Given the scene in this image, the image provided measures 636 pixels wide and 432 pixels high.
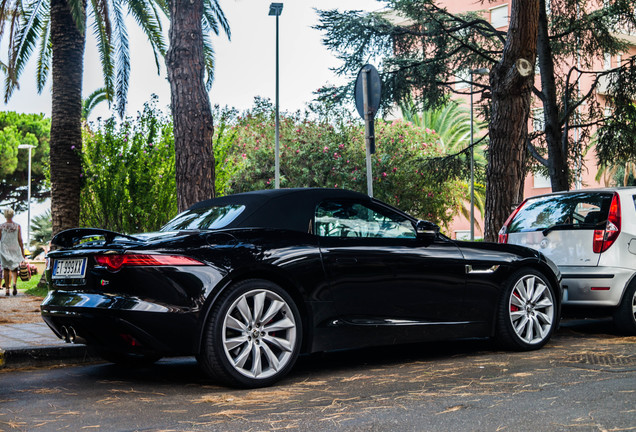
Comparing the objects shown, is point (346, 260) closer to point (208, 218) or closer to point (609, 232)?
point (208, 218)

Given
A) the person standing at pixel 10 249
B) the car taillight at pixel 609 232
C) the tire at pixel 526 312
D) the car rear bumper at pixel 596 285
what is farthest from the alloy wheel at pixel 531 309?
the person standing at pixel 10 249

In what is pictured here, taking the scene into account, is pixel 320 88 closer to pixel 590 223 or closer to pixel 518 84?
pixel 518 84

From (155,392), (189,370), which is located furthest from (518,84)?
(155,392)

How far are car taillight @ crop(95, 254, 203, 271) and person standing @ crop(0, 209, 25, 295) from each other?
36.1 ft

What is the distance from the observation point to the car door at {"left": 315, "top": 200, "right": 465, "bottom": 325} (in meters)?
5.89

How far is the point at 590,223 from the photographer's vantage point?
805 cm

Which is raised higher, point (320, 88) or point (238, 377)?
point (320, 88)

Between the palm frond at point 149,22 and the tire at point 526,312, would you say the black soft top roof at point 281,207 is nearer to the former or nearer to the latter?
the tire at point 526,312

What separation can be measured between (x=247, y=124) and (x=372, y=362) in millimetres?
28284

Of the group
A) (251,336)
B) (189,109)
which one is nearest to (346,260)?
(251,336)

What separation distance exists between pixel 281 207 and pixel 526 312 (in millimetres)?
2592

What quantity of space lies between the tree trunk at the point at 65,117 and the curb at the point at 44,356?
874 cm

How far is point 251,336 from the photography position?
214 inches

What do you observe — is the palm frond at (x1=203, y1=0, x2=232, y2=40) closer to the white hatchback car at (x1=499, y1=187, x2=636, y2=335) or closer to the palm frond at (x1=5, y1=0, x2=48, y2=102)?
the palm frond at (x1=5, y1=0, x2=48, y2=102)
